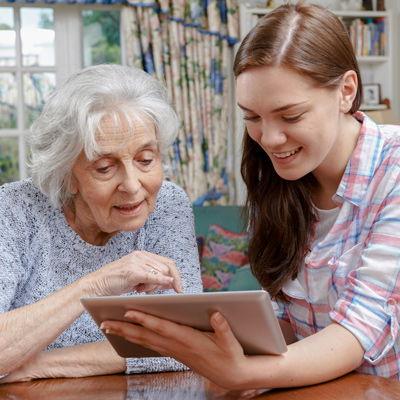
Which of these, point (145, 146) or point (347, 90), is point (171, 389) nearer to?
point (145, 146)

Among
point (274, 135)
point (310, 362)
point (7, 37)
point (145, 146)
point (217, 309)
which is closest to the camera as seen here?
point (217, 309)

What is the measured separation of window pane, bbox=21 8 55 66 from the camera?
165 inches

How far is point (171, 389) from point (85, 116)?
2.14 ft

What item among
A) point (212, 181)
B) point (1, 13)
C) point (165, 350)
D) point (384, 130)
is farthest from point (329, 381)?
point (1, 13)

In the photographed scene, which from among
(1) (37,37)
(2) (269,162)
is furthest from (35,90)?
(2) (269,162)

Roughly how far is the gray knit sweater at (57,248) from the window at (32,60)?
284 centimetres

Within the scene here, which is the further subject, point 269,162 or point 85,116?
point 269,162

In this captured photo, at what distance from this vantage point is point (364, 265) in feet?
3.66

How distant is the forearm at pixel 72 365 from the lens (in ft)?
4.05

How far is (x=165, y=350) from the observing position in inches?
41.3

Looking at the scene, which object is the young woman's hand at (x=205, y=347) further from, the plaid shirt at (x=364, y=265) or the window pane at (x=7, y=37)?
the window pane at (x=7, y=37)

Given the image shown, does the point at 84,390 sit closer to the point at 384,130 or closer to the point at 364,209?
the point at 364,209

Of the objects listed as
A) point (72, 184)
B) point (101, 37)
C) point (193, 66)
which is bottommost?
point (72, 184)

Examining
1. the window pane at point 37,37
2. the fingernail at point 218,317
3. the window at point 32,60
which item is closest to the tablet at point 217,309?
the fingernail at point 218,317
